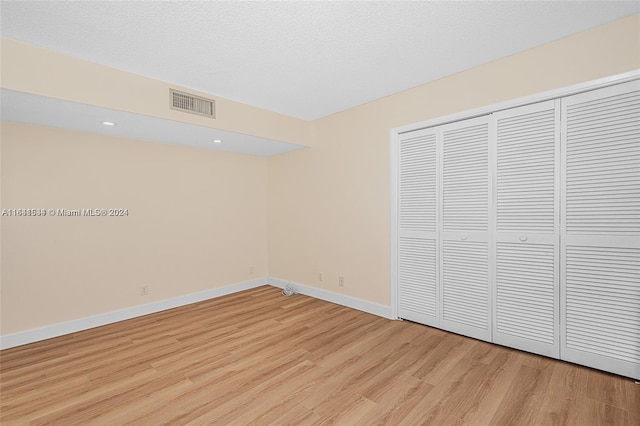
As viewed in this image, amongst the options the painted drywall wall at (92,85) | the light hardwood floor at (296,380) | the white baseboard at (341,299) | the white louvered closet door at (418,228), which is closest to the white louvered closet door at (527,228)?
the light hardwood floor at (296,380)

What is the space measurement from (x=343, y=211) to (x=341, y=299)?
122 centimetres

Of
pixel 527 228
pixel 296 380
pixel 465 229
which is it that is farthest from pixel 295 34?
pixel 296 380

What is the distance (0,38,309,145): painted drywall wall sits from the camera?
83.6 inches

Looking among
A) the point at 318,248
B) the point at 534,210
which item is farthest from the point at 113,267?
the point at 534,210

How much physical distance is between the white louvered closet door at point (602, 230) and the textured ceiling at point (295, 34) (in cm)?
69

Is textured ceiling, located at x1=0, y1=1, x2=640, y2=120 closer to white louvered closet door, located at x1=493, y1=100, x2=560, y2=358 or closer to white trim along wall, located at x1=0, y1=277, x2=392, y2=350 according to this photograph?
white louvered closet door, located at x1=493, y1=100, x2=560, y2=358

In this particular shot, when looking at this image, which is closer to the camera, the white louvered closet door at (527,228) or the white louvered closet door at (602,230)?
the white louvered closet door at (602,230)

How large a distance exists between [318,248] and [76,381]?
113 inches

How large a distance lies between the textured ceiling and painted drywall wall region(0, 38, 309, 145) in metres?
0.08

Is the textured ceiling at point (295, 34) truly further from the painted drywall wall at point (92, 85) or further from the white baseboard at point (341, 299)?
the white baseboard at point (341, 299)

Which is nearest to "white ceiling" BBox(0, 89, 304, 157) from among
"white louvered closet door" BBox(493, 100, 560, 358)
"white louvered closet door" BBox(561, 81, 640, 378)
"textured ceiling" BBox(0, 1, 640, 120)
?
"textured ceiling" BBox(0, 1, 640, 120)

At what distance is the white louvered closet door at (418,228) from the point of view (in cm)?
304

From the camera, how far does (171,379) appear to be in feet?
7.08

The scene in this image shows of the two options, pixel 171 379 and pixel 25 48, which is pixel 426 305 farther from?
pixel 25 48
